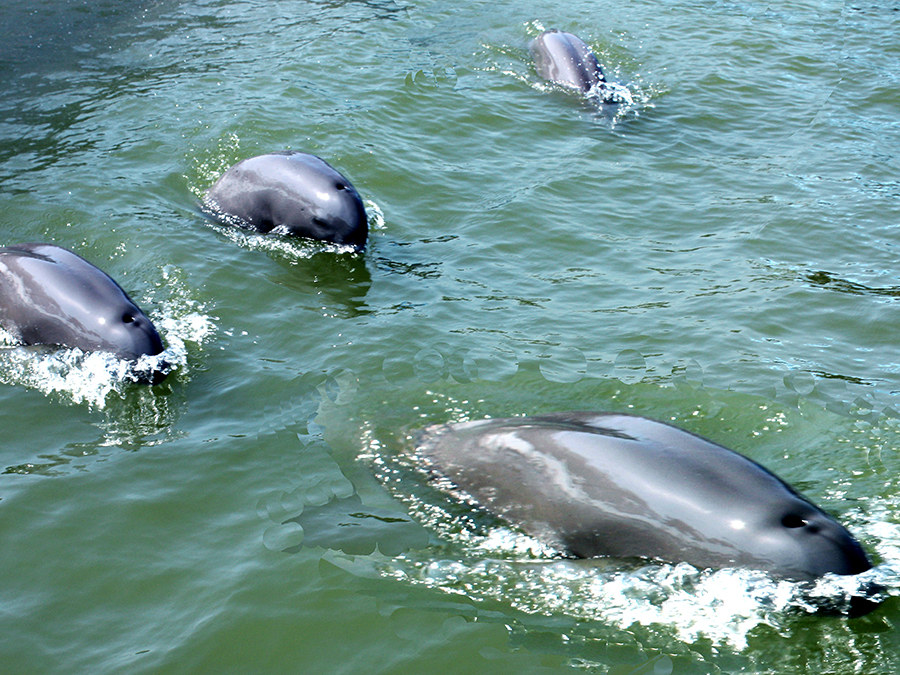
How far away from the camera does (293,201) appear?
892 centimetres

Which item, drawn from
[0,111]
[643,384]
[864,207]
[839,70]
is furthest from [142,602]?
[839,70]

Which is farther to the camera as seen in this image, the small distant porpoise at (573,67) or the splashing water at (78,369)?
the small distant porpoise at (573,67)

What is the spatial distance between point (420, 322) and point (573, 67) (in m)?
6.77

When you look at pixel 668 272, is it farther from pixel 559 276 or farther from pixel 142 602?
pixel 142 602

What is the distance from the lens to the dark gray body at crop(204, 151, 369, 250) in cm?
Answer: 880

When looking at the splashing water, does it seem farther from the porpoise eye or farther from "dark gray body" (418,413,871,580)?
the porpoise eye

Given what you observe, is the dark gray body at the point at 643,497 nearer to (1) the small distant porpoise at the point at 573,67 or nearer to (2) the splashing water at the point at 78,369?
(2) the splashing water at the point at 78,369

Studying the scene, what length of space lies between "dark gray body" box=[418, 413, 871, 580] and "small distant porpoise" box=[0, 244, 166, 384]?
2.62 metres

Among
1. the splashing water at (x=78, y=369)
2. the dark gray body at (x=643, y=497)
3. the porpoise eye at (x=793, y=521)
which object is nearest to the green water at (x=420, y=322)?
the splashing water at (x=78, y=369)

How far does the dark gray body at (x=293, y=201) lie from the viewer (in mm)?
8797

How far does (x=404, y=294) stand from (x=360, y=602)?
3.93 m

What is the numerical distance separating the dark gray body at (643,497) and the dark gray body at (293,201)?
3.76 m

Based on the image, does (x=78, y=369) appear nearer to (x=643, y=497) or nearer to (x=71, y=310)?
(x=71, y=310)

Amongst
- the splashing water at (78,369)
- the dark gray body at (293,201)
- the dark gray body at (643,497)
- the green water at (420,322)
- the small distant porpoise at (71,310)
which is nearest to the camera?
the dark gray body at (643,497)
